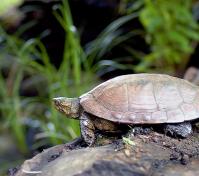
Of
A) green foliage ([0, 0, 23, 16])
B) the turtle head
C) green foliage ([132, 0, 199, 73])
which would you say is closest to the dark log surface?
the turtle head

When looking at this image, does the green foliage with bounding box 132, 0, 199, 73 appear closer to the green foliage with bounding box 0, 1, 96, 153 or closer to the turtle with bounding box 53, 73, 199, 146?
the green foliage with bounding box 0, 1, 96, 153

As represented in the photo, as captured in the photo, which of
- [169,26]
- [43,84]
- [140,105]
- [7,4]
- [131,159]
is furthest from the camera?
[7,4]

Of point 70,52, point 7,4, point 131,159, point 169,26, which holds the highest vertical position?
point 7,4

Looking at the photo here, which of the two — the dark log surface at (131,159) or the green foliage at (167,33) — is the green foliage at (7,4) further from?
the dark log surface at (131,159)

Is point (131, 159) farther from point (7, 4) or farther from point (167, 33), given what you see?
point (7, 4)

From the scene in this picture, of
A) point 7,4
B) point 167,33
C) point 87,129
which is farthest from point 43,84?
point 87,129

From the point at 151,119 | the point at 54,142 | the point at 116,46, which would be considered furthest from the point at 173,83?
the point at 116,46

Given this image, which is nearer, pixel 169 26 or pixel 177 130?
pixel 177 130
